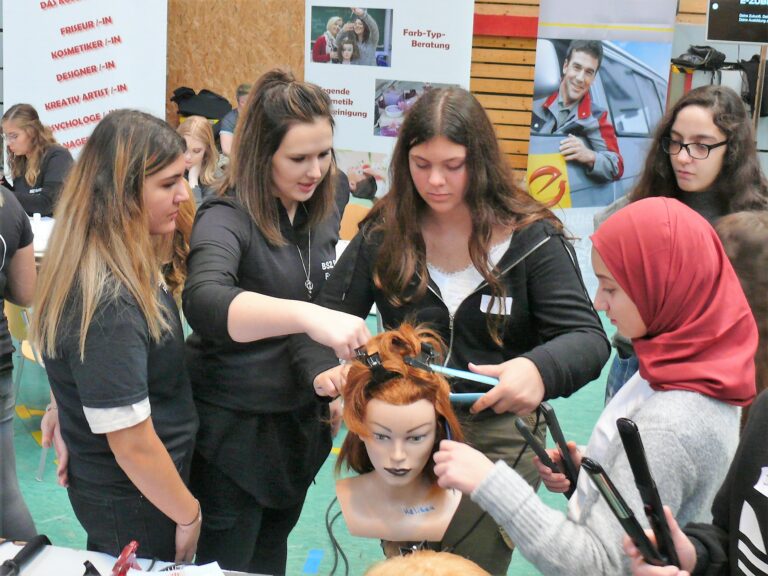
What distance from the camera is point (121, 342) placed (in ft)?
5.53

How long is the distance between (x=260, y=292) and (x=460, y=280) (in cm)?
50

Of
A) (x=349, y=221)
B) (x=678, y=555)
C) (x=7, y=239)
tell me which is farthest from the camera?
(x=349, y=221)

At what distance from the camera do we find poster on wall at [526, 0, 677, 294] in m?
6.77

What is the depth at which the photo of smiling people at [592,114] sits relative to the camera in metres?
6.83

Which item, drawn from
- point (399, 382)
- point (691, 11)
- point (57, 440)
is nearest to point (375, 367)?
point (399, 382)

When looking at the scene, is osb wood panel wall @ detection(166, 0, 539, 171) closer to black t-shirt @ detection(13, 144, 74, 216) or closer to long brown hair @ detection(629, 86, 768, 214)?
black t-shirt @ detection(13, 144, 74, 216)

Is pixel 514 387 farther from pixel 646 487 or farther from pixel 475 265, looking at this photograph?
pixel 646 487

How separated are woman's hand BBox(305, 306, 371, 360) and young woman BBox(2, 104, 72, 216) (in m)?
4.74

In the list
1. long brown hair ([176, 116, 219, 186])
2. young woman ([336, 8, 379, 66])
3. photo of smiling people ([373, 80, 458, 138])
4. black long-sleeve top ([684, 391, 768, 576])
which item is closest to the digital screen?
photo of smiling people ([373, 80, 458, 138])

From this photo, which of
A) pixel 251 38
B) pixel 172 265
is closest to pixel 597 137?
pixel 251 38

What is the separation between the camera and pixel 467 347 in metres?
1.84

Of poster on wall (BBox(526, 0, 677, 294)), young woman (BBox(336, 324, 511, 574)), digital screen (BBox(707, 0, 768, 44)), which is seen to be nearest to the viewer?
young woman (BBox(336, 324, 511, 574))

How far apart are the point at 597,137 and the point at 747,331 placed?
5.88 metres

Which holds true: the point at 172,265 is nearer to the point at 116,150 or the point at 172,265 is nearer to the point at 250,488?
the point at 116,150
